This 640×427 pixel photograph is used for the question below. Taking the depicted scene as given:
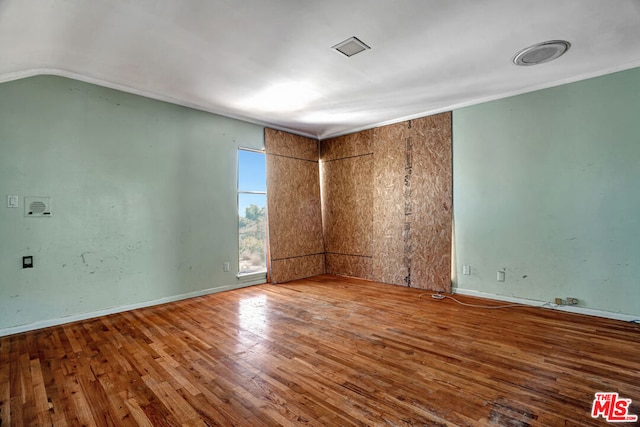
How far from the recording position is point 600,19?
90.5 inches

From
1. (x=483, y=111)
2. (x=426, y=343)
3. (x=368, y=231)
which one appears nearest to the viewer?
(x=426, y=343)

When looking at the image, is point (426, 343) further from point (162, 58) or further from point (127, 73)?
point (127, 73)

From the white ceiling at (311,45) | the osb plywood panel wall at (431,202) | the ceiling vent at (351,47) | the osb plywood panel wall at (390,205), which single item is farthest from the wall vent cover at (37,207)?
the osb plywood panel wall at (431,202)

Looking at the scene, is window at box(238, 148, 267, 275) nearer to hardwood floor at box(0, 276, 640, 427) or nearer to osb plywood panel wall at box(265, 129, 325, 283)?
osb plywood panel wall at box(265, 129, 325, 283)

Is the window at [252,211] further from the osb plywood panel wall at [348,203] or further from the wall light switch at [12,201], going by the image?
the wall light switch at [12,201]

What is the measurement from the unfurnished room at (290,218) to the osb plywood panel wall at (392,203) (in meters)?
0.04

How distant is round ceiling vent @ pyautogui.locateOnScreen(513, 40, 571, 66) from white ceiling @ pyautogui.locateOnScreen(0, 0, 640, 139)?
80 mm

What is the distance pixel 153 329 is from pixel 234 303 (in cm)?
103

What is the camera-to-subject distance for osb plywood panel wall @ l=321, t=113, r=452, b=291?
14.2 ft

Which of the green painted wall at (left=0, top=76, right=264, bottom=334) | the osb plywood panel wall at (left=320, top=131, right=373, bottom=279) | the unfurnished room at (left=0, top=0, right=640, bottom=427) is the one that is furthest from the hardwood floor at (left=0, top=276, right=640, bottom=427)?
the osb plywood panel wall at (left=320, top=131, right=373, bottom=279)

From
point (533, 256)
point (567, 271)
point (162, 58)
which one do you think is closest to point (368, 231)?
point (533, 256)

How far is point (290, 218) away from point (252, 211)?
2.35ft

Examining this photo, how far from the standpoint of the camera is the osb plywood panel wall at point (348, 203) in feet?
17.2

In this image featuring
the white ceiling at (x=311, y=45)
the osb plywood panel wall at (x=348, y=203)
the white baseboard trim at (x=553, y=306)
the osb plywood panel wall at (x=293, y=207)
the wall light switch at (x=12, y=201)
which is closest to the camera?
the white ceiling at (x=311, y=45)
